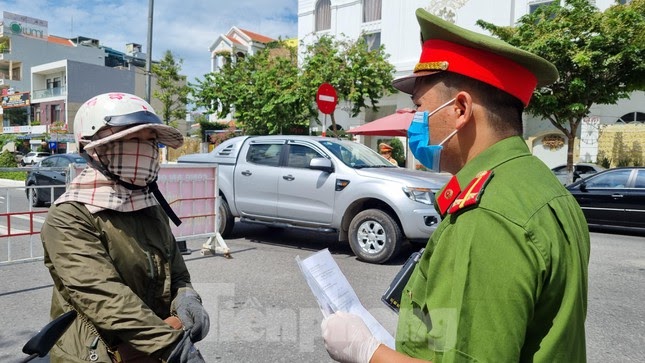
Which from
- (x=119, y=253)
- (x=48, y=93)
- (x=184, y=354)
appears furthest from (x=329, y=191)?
(x=48, y=93)

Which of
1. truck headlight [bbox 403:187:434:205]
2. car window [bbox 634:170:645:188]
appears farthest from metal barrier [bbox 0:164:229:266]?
car window [bbox 634:170:645:188]

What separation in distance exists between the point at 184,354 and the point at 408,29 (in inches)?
944

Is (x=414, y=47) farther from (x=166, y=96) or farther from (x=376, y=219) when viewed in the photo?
(x=376, y=219)

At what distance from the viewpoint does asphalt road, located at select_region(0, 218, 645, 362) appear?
3.86 meters

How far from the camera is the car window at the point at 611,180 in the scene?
32.6ft

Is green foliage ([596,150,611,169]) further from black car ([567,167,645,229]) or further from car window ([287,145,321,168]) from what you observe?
car window ([287,145,321,168])

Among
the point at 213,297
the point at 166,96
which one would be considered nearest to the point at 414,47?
the point at 166,96

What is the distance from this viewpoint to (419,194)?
6.52 meters

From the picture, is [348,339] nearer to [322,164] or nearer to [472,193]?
[472,193]

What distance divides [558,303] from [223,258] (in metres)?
6.37

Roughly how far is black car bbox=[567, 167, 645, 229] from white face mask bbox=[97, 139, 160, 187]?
32.5 ft

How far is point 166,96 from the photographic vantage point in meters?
30.0

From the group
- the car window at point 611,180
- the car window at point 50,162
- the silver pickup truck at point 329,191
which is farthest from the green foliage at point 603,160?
the car window at point 50,162

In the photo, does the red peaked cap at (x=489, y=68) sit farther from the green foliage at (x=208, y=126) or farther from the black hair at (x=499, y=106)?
the green foliage at (x=208, y=126)
